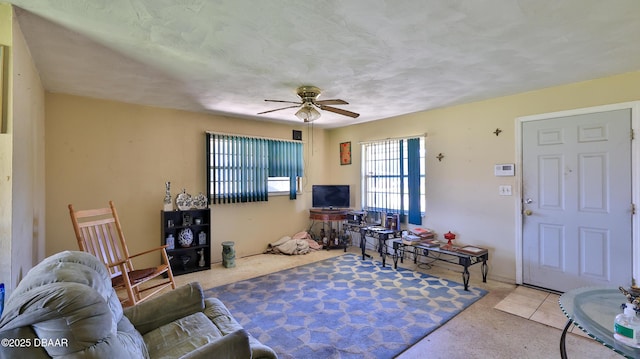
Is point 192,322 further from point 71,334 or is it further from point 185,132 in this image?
point 185,132

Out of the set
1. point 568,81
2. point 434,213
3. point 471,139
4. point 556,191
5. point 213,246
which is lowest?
point 213,246

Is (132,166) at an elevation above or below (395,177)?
above

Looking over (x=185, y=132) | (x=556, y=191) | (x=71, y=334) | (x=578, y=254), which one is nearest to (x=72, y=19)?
(x=71, y=334)

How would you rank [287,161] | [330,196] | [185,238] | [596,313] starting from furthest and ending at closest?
1. [330,196]
2. [287,161]
3. [185,238]
4. [596,313]

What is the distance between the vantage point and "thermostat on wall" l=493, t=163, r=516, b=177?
3660 mm

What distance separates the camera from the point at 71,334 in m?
1.04

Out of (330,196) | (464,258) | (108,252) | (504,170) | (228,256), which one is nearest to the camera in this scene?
(108,252)

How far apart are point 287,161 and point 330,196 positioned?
1.03 meters

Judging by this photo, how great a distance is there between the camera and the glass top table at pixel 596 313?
1.56m

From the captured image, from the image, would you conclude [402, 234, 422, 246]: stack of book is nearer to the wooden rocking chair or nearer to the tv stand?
the tv stand

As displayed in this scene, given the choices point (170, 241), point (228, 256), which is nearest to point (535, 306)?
point (228, 256)

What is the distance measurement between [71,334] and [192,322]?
3.07 feet

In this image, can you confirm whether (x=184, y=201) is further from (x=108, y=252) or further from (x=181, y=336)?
(x=181, y=336)

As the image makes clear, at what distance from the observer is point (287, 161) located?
5.48 metres
